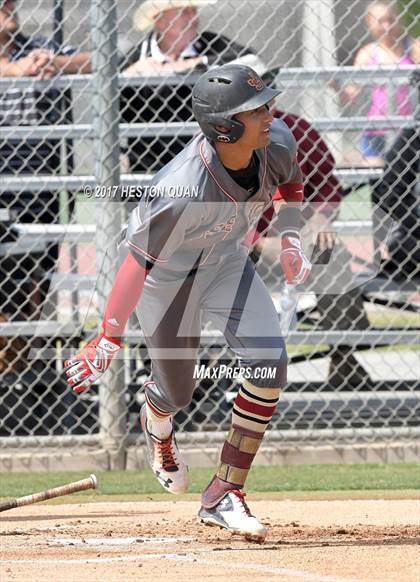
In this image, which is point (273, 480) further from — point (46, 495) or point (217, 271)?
point (46, 495)

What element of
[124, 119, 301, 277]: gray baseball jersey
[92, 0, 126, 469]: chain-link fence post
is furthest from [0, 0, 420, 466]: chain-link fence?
[124, 119, 301, 277]: gray baseball jersey

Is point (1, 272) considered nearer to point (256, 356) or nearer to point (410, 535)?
point (256, 356)

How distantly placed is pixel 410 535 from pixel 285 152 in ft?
5.65

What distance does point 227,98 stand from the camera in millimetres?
4621

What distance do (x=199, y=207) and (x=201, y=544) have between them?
1.40m

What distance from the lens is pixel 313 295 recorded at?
752 cm

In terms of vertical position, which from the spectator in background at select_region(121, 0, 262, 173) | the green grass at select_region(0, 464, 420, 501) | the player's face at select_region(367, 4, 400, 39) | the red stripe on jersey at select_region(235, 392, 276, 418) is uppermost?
the player's face at select_region(367, 4, 400, 39)

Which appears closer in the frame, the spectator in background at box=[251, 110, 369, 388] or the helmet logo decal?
the helmet logo decal

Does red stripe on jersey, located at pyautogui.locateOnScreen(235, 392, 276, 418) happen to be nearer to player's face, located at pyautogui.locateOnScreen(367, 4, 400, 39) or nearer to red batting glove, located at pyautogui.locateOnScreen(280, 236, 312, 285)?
red batting glove, located at pyautogui.locateOnScreen(280, 236, 312, 285)

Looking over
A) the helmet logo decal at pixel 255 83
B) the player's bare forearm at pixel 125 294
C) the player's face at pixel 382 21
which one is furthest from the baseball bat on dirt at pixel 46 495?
Answer: the player's face at pixel 382 21

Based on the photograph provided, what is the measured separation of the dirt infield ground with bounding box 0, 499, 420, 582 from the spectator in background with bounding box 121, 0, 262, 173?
2.35 metres

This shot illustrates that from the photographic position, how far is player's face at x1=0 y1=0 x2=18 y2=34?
277 inches

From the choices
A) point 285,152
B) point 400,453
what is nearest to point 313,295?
point 400,453

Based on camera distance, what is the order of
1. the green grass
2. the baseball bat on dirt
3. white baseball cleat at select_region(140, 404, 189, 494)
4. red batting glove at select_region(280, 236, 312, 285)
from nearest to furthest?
1. the baseball bat on dirt
2. red batting glove at select_region(280, 236, 312, 285)
3. white baseball cleat at select_region(140, 404, 189, 494)
4. the green grass
